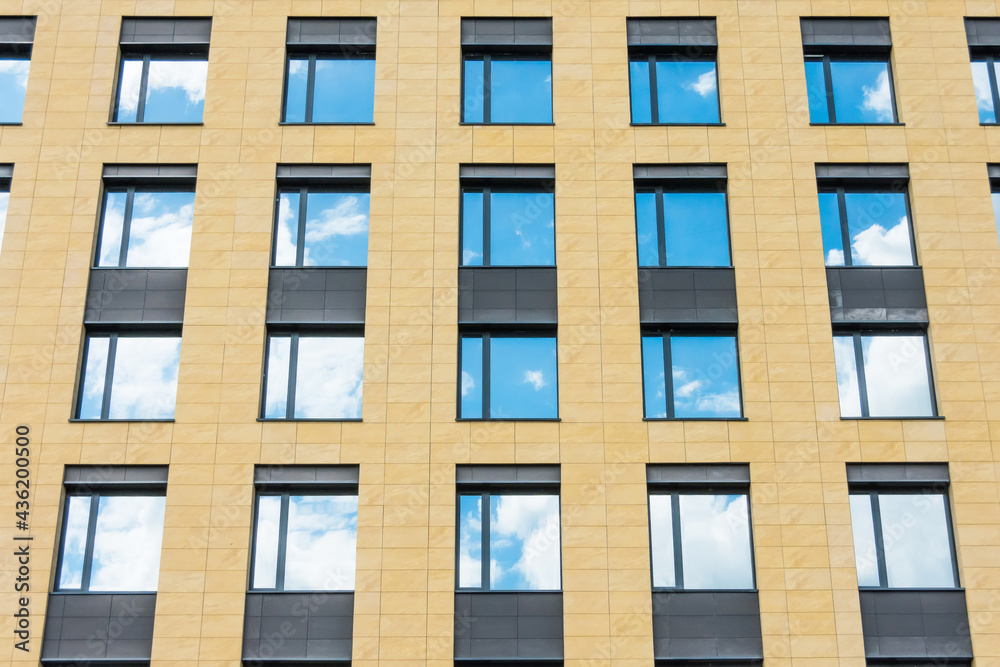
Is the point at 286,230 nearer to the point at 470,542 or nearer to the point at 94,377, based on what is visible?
the point at 94,377

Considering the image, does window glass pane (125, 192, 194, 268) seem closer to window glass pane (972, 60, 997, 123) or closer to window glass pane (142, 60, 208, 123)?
window glass pane (142, 60, 208, 123)

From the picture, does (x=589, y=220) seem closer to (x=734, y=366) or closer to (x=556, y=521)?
(x=734, y=366)

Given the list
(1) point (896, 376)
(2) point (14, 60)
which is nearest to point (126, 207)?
(2) point (14, 60)

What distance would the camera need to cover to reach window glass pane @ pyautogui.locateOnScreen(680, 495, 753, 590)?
25.5 m

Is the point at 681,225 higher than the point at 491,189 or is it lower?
lower

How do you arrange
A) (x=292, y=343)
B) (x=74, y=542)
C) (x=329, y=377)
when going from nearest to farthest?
(x=74, y=542) < (x=329, y=377) < (x=292, y=343)

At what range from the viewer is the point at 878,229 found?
2895 centimetres

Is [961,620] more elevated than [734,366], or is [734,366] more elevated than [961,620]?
[734,366]

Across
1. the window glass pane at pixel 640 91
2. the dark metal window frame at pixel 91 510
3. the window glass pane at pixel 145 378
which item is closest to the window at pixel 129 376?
the window glass pane at pixel 145 378

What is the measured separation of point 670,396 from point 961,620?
888 cm

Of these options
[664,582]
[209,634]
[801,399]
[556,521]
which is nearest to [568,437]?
[556,521]

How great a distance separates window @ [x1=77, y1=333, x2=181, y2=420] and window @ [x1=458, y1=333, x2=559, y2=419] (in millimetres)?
7830

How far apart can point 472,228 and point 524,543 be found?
9.01 metres

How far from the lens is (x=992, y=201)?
28984 millimetres
